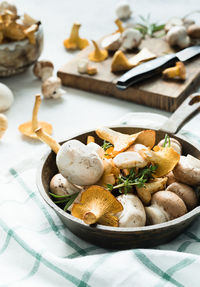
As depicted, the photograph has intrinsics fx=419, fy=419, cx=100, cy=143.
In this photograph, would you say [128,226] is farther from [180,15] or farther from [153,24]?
[180,15]

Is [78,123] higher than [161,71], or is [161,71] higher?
[161,71]

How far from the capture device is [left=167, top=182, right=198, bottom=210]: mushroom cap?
0.76 m

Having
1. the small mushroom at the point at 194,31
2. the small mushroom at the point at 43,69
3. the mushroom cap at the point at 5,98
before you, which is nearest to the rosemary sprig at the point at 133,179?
the mushroom cap at the point at 5,98

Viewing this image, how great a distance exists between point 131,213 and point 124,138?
0.19 metres

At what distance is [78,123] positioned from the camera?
1237mm

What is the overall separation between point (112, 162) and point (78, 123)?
466 mm

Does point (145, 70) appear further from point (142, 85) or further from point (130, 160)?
point (130, 160)

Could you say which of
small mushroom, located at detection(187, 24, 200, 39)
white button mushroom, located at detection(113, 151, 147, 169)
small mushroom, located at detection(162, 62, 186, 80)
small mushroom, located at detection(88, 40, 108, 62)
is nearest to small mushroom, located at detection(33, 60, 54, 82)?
small mushroom, located at detection(88, 40, 108, 62)

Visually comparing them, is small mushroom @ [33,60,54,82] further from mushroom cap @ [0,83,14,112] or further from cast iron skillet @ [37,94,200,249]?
cast iron skillet @ [37,94,200,249]

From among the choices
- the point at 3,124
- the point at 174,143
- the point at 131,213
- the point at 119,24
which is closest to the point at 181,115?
the point at 174,143

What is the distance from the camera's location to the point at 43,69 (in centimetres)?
142

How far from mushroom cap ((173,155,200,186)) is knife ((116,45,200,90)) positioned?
0.53 meters

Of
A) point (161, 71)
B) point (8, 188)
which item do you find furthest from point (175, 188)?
point (161, 71)

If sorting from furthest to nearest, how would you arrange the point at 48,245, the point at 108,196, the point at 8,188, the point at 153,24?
1. the point at 153,24
2. the point at 8,188
3. the point at 48,245
4. the point at 108,196
